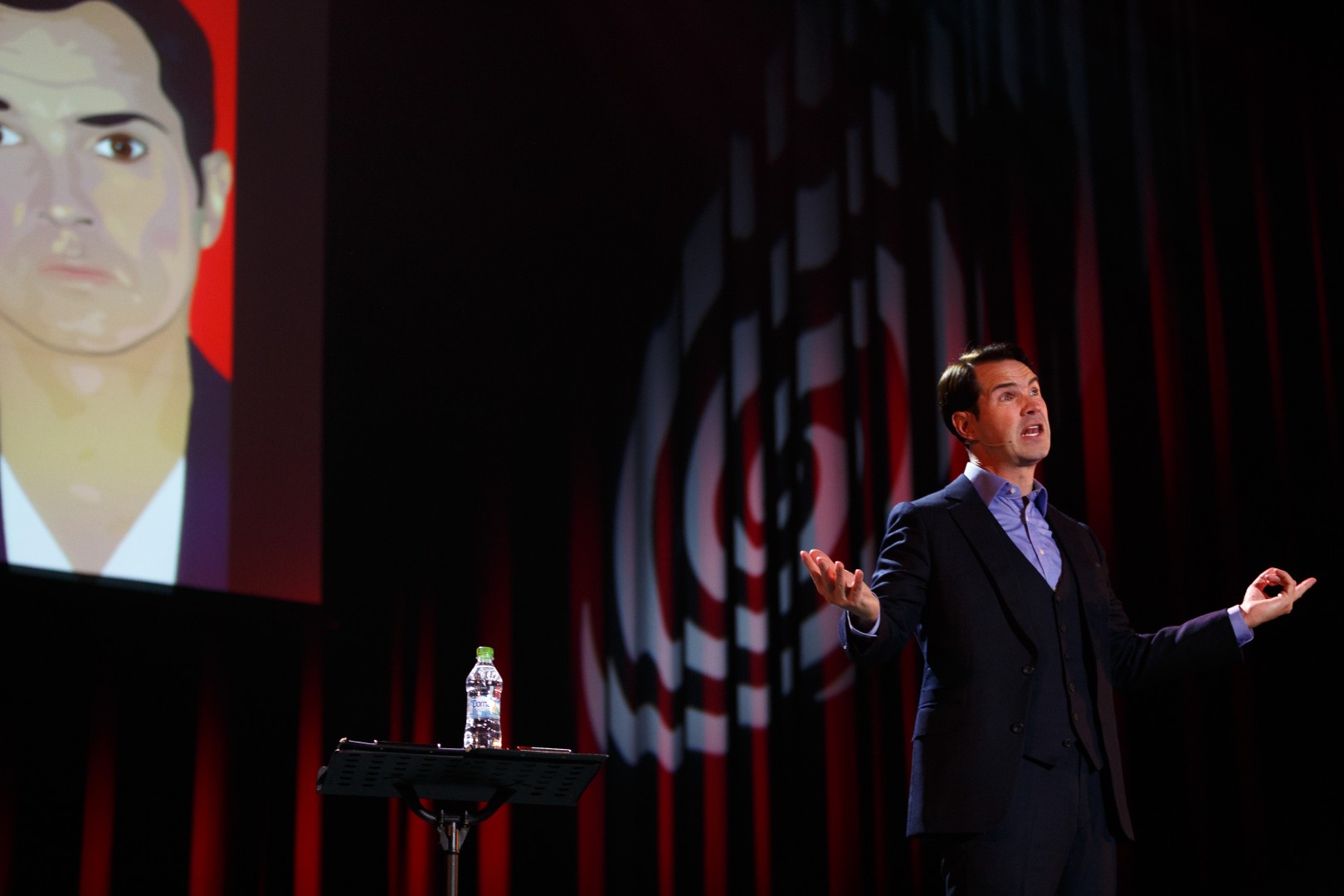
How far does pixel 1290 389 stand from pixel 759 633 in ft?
6.70

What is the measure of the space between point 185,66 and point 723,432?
5.87 ft

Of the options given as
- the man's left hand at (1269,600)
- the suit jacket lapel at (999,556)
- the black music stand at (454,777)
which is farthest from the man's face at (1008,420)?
the black music stand at (454,777)

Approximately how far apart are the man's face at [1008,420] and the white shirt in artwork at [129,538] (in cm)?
183

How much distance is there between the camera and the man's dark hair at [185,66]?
3.38 meters

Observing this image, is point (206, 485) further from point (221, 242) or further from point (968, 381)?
point (968, 381)

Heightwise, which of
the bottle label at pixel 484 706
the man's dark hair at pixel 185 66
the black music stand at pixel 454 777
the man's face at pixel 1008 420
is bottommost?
the black music stand at pixel 454 777

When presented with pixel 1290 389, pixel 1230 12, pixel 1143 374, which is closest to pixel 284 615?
pixel 1143 374

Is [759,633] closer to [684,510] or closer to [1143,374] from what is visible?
[684,510]

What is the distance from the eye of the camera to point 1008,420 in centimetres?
246

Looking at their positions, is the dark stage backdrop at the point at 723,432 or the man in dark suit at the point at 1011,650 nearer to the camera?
the man in dark suit at the point at 1011,650

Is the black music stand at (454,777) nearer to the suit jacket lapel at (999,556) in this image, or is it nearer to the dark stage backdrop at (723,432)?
the suit jacket lapel at (999,556)

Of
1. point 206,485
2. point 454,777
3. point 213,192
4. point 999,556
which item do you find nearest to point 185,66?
point 213,192

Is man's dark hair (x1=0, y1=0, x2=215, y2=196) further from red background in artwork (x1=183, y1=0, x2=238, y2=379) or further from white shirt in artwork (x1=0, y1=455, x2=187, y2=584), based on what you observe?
white shirt in artwork (x1=0, y1=455, x2=187, y2=584)

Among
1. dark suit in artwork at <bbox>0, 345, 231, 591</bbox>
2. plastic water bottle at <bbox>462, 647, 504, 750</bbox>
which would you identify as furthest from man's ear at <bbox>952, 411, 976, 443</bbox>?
dark suit in artwork at <bbox>0, 345, 231, 591</bbox>
